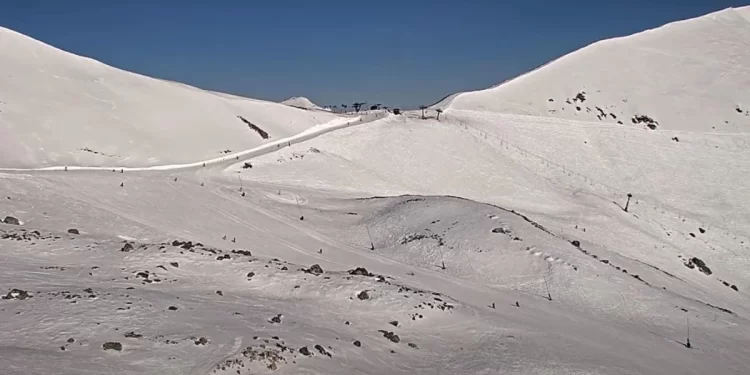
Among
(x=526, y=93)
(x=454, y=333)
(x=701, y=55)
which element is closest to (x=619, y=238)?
(x=454, y=333)

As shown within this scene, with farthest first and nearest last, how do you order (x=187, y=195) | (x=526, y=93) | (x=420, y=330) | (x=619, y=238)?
(x=526, y=93)
(x=619, y=238)
(x=187, y=195)
(x=420, y=330)

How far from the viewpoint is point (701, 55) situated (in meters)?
92.6

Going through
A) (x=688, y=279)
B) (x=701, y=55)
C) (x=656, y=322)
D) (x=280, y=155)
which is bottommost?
(x=688, y=279)

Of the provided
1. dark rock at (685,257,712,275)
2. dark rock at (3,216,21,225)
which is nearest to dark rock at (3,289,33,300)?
dark rock at (3,216,21,225)

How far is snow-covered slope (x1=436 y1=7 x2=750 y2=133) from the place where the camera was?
243 feet

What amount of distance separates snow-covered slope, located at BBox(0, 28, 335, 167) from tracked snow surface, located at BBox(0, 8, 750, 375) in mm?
416

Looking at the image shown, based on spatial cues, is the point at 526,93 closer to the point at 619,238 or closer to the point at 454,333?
the point at 619,238

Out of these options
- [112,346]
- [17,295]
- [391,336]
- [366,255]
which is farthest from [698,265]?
[17,295]

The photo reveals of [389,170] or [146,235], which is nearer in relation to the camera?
[146,235]

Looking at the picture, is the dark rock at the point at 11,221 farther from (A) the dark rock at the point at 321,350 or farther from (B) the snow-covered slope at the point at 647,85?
(B) the snow-covered slope at the point at 647,85

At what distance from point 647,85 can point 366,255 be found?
238ft

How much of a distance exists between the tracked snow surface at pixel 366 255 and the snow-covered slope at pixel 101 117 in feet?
1.37

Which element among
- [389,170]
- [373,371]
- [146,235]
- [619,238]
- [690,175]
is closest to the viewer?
[373,371]

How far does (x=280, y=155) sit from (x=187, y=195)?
15807mm
